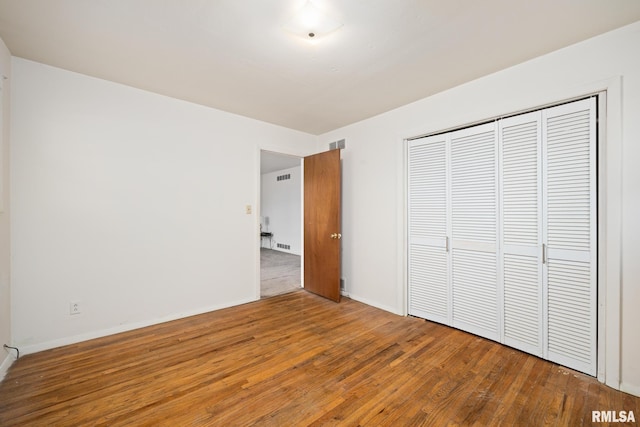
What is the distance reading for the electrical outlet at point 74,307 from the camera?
252cm

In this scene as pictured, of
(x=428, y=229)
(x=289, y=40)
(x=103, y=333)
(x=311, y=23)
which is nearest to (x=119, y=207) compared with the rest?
(x=103, y=333)

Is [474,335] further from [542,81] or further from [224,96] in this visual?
[224,96]

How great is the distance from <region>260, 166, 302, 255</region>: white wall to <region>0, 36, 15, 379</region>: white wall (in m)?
5.70

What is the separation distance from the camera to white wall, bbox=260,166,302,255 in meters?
7.91

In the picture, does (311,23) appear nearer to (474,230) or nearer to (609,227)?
(474,230)

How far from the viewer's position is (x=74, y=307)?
2.54m

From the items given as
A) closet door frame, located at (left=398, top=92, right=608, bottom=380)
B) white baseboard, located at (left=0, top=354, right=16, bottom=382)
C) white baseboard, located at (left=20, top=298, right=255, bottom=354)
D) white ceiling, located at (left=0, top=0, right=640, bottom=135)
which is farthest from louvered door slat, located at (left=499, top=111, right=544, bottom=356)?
white baseboard, located at (left=0, top=354, right=16, bottom=382)

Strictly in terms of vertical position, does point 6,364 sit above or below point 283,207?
below

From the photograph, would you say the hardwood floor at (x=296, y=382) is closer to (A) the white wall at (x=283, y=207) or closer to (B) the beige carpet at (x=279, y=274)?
(B) the beige carpet at (x=279, y=274)

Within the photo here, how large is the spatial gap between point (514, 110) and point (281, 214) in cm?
694

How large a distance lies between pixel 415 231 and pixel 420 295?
2.56 ft

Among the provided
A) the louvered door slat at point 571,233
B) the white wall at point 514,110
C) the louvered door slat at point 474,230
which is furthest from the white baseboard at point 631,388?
the louvered door slat at point 474,230

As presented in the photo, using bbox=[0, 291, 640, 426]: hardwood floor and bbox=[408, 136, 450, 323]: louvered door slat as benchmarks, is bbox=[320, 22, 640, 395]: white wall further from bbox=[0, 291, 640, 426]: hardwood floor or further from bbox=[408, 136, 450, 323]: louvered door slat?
bbox=[0, 291, 640, 426]: hardwood floor

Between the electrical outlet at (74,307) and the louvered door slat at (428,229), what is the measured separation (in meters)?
3.56
